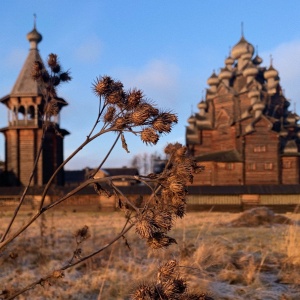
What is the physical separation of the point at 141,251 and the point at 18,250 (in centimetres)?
224

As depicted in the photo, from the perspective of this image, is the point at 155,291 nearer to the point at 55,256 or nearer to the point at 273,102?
the point at 55,256

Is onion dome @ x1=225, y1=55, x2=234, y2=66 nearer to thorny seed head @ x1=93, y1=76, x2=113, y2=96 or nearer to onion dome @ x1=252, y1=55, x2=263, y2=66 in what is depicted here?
onion dome @ x1=252, y1=55, x2=263, y2=66

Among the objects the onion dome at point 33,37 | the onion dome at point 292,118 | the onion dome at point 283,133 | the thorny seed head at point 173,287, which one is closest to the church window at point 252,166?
the onion dome at point 283,133

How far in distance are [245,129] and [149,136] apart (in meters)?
38.4

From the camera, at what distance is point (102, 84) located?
7.02 ft

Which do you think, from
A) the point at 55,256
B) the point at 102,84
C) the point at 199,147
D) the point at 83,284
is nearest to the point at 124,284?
the point at 83,284

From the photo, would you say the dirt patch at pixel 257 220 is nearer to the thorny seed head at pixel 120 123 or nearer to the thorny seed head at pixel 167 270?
the thorny seed head at pixel 120 123

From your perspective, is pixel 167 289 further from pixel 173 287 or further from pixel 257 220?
pixel 257 220

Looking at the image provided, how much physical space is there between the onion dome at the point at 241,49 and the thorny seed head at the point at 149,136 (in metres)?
48.0

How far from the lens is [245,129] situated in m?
39.2

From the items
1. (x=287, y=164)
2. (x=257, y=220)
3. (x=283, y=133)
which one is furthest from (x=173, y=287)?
(x=283, y=133)

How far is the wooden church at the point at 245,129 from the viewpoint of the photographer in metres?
37.3

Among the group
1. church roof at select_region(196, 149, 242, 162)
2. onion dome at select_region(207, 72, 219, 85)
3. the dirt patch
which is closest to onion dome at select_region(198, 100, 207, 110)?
onion dome at select_region(207, 72, 219, 85)

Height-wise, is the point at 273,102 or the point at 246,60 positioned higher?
the point at 246,60
